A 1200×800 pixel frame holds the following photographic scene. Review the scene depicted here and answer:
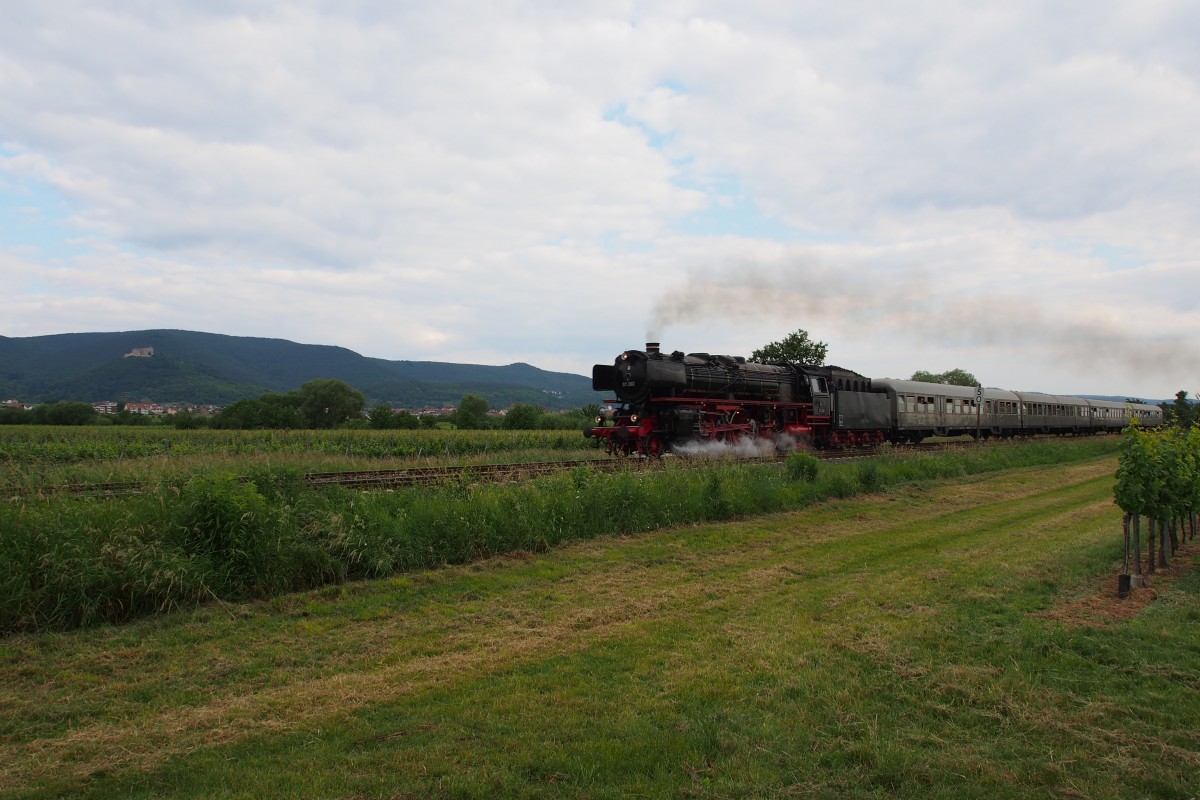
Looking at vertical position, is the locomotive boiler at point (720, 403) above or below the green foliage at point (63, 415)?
above

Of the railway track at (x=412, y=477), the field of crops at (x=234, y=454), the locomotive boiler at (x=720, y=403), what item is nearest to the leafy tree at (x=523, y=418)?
the field of crops at (x=234, y=454)

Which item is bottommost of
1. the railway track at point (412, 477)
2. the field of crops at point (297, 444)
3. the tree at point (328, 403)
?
the field of crops at point (297, 444)

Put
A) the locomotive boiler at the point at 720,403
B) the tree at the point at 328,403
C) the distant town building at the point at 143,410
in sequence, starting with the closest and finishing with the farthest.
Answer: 1. the locomotive boiler at the point at 720,403
2. the tree at the point at 328,403
3. the distant town building at the point at 143,410

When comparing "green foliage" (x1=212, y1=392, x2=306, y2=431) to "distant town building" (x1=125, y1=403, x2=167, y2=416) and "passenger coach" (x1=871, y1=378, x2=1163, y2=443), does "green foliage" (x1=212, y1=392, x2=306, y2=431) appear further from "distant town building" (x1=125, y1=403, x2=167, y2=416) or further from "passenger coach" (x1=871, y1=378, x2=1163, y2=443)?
"passenger coach" (x1=871, y1=378, x2=1163, y2=443)

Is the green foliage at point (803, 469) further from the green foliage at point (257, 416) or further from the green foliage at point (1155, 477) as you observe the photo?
the green foliage at point (257, 416)

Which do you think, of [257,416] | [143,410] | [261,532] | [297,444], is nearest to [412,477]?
[261,532]

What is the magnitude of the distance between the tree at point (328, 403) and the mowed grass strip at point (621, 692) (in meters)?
65.5

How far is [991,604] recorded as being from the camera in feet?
26.6

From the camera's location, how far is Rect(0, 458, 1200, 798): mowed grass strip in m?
4.38

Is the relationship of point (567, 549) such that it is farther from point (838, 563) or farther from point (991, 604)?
point (991, 604)

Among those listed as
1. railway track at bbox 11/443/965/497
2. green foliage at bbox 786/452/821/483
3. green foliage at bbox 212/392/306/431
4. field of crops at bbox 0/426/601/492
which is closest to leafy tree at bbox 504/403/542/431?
field of crops at bbox 0/426/601/492

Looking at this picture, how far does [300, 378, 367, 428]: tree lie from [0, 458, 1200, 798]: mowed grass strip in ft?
215

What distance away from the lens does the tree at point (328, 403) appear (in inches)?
2749

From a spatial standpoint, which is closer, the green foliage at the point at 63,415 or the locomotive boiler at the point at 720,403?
the locomotive boiler at the point at 720,403
